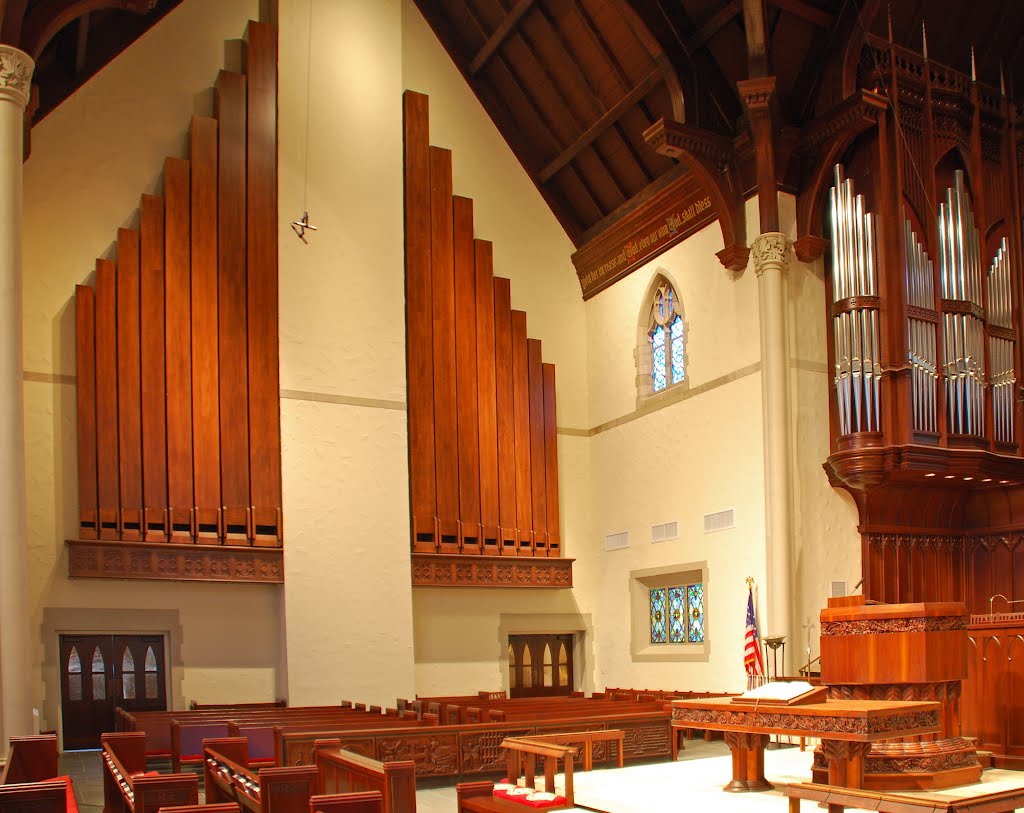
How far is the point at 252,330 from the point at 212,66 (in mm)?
3676

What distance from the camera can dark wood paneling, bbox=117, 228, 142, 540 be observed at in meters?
12.2

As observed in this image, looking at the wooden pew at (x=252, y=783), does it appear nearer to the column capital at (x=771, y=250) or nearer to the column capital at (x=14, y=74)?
the column capital at (x=14, y=74)

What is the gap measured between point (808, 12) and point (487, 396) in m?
6.38

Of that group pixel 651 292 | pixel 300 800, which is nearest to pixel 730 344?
pixel 651 292

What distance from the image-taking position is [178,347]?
1279 centimetres

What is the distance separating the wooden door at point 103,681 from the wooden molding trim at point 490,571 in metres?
3.38

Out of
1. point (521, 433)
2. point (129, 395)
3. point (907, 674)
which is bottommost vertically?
point (907, 674)

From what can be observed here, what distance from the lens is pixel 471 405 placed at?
14719mm

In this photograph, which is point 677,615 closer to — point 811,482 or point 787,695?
point 811,482

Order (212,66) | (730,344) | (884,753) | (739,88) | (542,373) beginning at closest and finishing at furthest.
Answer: (884,753)
(739,88)
(730,344)
(212,66)
(542,373)

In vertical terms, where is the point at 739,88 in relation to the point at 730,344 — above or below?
above

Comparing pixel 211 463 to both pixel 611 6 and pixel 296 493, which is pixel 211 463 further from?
pixel 611 6

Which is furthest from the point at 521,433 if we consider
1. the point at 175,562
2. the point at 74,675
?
the point at 74,675

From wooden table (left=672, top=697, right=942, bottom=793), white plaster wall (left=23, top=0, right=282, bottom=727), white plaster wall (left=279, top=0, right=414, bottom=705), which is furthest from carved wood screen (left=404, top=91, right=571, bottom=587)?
wooden table (left=672, top=697, right=942, bottom=793)
